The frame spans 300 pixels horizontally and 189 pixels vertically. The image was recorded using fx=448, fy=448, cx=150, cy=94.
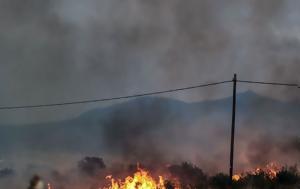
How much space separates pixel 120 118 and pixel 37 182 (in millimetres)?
34211

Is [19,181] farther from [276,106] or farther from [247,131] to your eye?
[276,106]

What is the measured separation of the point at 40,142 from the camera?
120 ft

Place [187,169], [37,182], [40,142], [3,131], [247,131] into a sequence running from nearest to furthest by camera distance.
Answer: [37,182] → [187,169] → [3,131] → [40,142] → [247,131]

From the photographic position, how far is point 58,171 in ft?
108

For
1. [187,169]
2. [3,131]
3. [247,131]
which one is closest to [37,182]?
[187,169]

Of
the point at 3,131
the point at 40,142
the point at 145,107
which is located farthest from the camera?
the point at 145,107

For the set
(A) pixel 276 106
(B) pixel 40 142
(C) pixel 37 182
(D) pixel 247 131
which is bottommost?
(C) pixel 37 182

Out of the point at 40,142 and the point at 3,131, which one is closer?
the point at 3,131

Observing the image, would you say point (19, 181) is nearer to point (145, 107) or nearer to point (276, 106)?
point (145, 107)

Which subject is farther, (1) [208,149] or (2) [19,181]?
(1) [208,149]

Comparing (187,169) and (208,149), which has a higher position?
(208,149)

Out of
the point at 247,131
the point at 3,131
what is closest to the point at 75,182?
the point at 3,131

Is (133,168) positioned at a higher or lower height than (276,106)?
lower

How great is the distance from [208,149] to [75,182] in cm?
1155
